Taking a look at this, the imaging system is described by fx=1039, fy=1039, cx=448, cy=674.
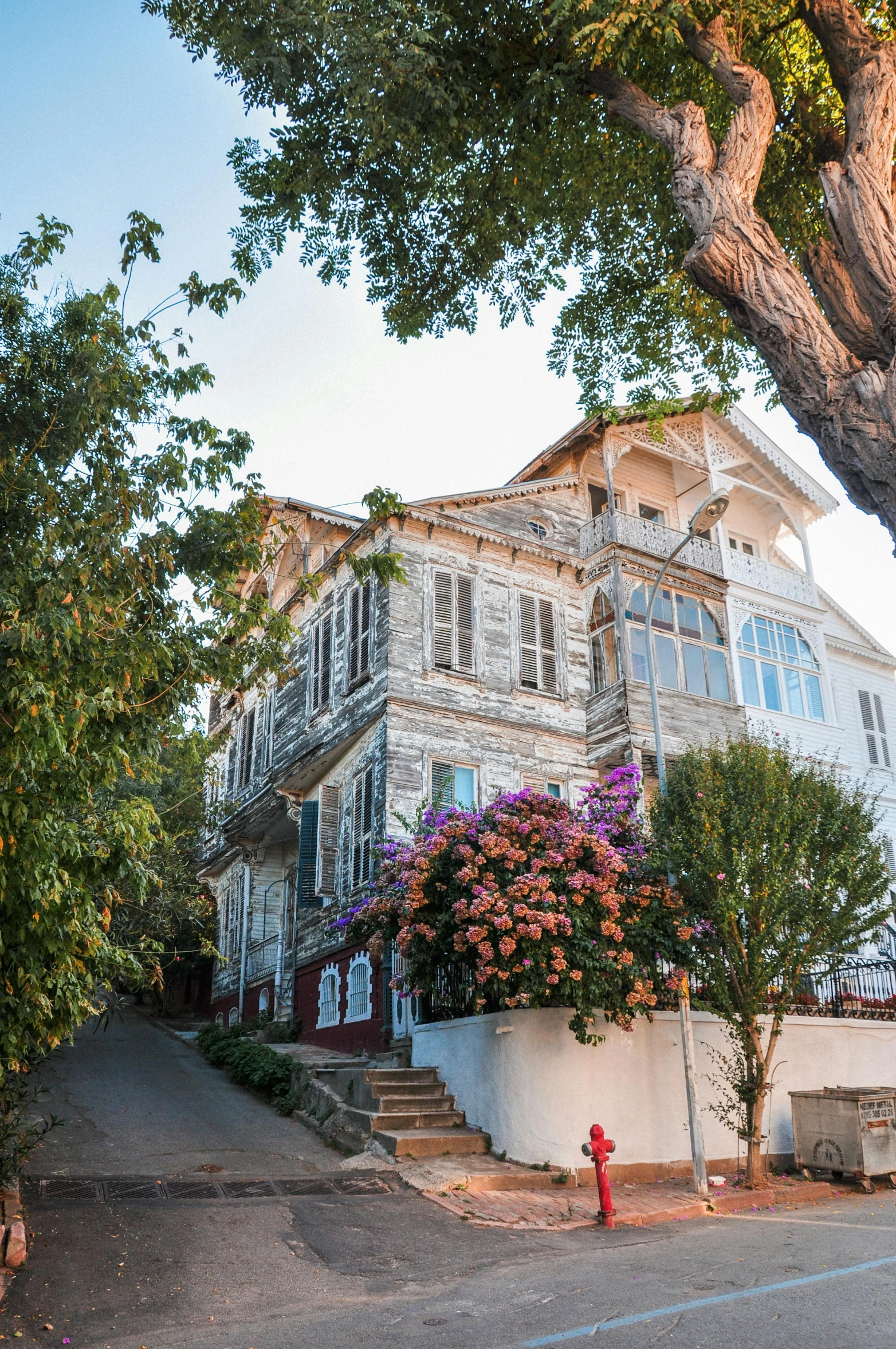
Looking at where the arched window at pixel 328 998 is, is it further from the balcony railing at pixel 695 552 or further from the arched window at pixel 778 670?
the arched window at pixel 778 670

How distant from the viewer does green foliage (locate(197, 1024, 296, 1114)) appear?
16.1 meters

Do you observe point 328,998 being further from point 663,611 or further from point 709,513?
point 709,513

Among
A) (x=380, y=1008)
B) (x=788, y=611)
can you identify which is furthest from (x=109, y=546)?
(x=788, y=611)

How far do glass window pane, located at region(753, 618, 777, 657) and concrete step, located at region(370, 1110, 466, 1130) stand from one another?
13.1 metres

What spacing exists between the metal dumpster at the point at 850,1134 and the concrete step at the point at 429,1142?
12.8 ft

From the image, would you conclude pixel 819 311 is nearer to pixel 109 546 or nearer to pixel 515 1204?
pixel 109 546

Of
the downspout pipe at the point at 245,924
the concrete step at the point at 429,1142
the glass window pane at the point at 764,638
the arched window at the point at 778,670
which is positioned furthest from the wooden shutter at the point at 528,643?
the concrete step at the point at 429,1142

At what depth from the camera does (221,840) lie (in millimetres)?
27828

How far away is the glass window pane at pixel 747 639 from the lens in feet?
73.5

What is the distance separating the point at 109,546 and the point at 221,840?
20729 mm

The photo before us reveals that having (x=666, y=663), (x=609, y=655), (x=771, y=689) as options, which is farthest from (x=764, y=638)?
(x=609, y=655)

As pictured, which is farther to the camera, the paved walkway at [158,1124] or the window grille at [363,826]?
the window grille at [363,826]

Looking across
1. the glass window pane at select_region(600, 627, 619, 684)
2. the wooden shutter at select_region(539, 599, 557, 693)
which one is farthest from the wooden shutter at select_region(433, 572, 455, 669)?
the glass window pane at select_region(600, 627, 619, 684)

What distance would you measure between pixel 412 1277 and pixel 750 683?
16218 mm
